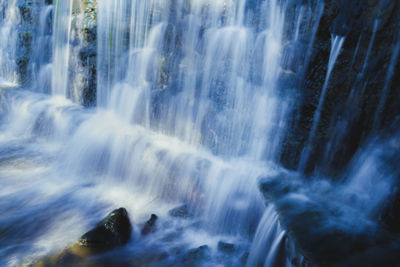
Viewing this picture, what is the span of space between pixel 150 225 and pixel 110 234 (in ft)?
2.76

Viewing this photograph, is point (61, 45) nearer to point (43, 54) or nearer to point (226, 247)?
point (43, 54)

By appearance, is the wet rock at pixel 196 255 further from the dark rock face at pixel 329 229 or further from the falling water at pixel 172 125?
the dark rock face at pixel 329 229

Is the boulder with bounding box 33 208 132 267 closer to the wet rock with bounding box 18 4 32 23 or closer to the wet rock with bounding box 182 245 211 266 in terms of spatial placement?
the wet rock with bounding box 182 245 211 266

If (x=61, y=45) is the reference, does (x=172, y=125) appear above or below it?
below

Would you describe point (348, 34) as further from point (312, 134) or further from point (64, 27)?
point (64, 27)

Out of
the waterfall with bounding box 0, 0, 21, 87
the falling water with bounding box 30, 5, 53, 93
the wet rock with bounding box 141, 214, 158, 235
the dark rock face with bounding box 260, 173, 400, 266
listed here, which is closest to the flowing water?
the wet rock with bounding box 141, 214, 158, 235

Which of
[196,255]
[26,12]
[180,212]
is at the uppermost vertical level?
[26,12]

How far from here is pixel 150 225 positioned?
5.71 m

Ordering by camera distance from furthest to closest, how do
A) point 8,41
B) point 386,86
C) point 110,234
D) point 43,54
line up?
point 8,41
point 43,54
point 110,234
point 386,86

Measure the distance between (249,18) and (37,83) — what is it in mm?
9577

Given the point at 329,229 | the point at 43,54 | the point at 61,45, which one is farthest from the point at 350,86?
the point at 43,54

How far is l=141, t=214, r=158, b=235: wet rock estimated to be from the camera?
5602mm

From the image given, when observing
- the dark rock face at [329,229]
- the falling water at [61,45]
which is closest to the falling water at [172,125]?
the dark rock face at [329,229]

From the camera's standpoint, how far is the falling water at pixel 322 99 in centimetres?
497
